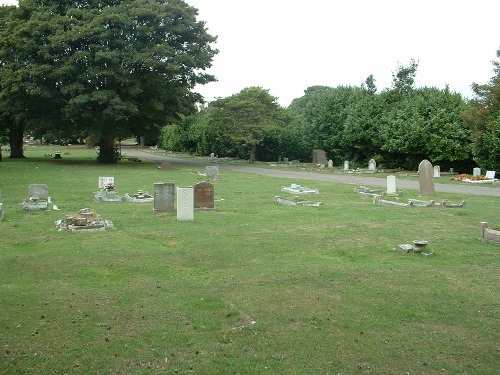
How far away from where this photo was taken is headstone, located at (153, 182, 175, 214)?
16375mm

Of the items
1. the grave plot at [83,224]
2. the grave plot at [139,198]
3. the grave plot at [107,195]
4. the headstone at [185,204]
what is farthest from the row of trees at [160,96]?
the grave plot at [83,224]

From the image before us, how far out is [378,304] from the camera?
729 cm

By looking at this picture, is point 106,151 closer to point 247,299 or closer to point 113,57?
point 113,57

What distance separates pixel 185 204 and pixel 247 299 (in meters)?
7.93

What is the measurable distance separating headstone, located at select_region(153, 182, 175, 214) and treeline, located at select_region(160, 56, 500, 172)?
2383cm

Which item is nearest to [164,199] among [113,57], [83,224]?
[83,224]

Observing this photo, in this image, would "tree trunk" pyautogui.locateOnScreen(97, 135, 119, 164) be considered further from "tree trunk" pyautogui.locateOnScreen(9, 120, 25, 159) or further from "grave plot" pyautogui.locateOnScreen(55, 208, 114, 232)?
"grave plot" pyautogui.locateOnScreen(55, 208, 114, 232)

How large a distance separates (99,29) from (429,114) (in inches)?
1060

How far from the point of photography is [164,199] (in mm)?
16453

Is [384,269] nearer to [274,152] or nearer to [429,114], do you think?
[429,114]

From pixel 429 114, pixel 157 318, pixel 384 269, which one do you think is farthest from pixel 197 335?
pixel 429 114

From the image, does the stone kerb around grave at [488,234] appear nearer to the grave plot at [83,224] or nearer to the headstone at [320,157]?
the grave plot at [83,224]

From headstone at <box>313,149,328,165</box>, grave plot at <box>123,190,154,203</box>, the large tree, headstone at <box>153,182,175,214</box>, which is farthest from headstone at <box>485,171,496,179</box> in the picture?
the large tree

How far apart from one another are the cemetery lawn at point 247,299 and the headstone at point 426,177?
7982mm
